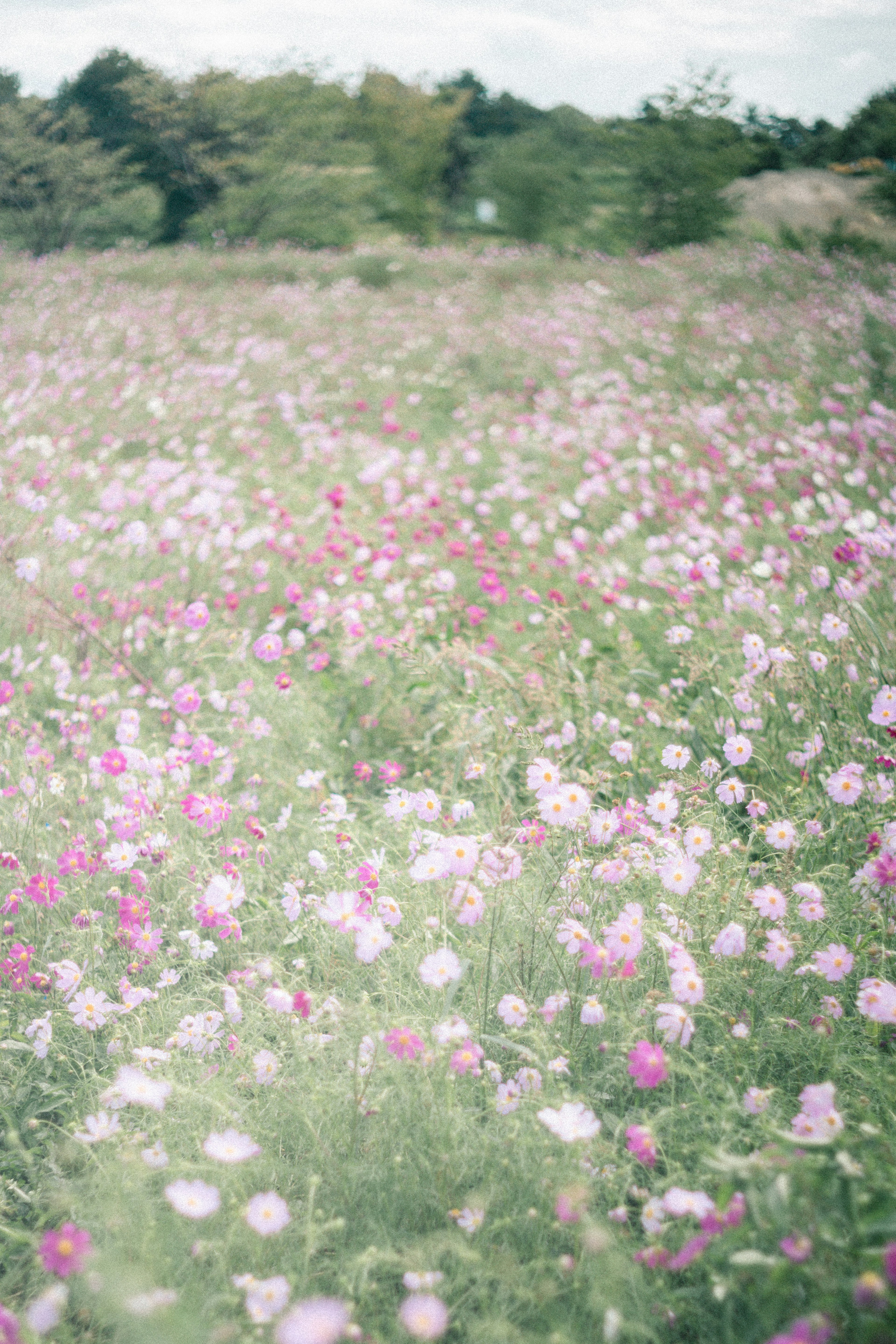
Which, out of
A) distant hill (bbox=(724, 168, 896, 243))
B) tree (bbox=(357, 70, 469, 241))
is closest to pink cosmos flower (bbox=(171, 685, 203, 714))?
distant hill (bbox=(724, 168, 896, 243))

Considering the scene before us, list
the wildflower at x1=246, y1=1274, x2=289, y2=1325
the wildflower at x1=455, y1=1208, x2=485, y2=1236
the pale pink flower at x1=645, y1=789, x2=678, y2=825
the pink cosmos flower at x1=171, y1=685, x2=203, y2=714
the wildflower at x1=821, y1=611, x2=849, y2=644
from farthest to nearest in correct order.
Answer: the pink cosmos flower at x1=171, y1=685, x2=203, y2=714, the wildflower at x1=821, y1=611, x2=849, y2=644, the pale pink flower at x1=645, y1=789, x2=678, y2=825, the wildflower at x1=455, y1=1208, x2=485, y2=1236, the wildflower at x1=246, y1=1274, x2=289, y2=1325

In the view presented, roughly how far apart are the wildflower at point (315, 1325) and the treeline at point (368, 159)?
6219 mm

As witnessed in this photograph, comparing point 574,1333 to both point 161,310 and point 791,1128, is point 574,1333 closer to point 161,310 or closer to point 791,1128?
point 791,1128

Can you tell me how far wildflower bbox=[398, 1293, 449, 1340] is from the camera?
0.87 meters

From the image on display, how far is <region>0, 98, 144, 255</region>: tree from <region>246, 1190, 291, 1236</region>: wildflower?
6195 mm

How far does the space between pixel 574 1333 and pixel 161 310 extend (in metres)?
8.82

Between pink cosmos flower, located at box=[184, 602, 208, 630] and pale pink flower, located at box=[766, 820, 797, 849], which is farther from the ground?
pale pink flower, located at box=[766, 820, 797, 849]

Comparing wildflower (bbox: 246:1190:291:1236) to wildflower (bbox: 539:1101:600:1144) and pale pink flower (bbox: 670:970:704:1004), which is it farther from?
pale pink flower (bbox: 670:970:704:1004)

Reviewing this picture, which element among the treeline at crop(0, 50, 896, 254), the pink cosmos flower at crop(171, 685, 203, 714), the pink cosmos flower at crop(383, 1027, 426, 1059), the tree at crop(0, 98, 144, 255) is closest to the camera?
the pink cosmos flower at crop(383, 1027, 426, 1059)

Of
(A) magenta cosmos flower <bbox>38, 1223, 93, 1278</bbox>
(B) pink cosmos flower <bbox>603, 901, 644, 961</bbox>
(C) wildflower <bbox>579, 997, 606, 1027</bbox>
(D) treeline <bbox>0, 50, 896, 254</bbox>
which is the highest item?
(D) treeline <bbox>0, 50, 896, 254</bbox>

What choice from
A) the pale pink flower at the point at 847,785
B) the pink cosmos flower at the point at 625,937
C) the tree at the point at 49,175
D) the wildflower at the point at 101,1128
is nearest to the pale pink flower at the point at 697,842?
the pink cosmos flower at the point at 625,937

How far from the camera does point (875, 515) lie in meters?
3.15

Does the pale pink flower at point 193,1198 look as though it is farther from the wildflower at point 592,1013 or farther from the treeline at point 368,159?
the treeline at point 368,159

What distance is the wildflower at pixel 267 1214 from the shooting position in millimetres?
1057
